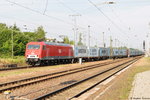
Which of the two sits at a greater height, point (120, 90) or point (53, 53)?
point (53, 53)

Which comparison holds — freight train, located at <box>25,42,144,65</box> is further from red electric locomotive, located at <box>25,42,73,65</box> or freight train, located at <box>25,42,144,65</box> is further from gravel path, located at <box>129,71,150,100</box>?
gravel path, located at <box>129,71,150,100</box>

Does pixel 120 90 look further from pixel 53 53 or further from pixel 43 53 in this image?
pixel 53 53

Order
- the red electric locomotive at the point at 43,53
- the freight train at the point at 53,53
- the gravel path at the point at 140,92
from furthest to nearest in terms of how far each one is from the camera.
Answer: the freight train at the point at 53,53 < the red electric locomotive at the point at 43,53 < the gravel path at the point at 140,92

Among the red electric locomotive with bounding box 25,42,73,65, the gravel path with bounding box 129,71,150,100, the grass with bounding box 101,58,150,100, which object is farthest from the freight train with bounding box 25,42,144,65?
the gravel path with bounding box 129,71,150,100

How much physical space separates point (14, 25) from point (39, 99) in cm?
6908

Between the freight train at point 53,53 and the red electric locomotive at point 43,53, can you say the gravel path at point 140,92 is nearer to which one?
the red electric locomotive at point 43,53

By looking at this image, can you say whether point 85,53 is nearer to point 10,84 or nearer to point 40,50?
point 40,50

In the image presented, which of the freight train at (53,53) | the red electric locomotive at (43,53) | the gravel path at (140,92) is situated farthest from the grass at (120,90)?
the freight train at (53,53)

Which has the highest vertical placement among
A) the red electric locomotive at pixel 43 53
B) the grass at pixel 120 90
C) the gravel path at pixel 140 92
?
the red electric locomotive at pixel 43 53

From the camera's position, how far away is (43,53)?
29766mm

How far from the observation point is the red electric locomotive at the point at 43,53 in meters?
29.4

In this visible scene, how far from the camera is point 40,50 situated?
96.3ft

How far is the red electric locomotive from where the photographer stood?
96.3ft

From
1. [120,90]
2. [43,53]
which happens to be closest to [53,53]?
[43,53]
